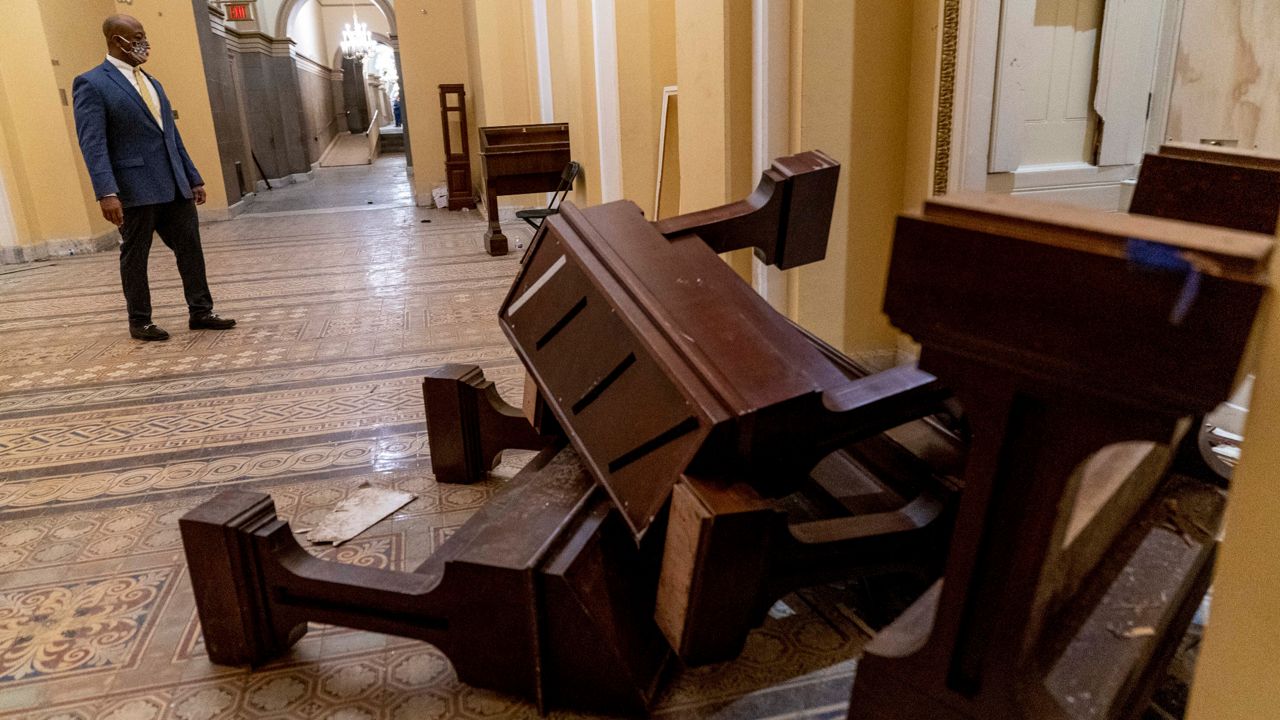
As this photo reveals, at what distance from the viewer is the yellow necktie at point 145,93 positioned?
4746mm

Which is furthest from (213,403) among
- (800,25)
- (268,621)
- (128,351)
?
(800,25)

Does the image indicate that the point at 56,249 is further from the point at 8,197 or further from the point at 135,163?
the point at 135,163

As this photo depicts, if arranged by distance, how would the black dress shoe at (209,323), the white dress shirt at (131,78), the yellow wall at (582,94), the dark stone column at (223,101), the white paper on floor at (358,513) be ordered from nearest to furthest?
1. the white paper on floor at (358,513)
2. the white dress shirt at (131,78)
3. the black dress shoe at (209,323)
4. the yellow wall at (582,94)
5. the dark stone column at (223,101)

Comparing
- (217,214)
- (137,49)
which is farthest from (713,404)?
(217,214)

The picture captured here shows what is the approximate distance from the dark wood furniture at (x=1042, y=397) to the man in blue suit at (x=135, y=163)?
16.2 feet

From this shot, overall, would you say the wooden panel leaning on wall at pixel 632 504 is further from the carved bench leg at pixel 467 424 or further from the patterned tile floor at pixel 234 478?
the carved bench leg at pixel 467 424

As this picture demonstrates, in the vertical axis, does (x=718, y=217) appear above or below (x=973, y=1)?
below

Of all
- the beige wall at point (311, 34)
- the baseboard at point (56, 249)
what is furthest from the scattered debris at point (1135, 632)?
the beige wall at point (311, 34)

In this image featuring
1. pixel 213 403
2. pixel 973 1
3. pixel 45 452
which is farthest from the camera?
pixel 213 403

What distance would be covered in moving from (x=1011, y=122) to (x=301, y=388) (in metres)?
3.42

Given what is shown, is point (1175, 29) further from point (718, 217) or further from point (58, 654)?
point (58, 654)

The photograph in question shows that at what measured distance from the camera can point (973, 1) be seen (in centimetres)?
288

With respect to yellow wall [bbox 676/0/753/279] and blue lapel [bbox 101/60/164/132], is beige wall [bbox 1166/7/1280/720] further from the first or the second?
blue lapel [bbox 101/60/164/132]

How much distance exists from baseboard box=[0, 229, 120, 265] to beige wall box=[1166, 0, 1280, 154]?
9815 millimetres
